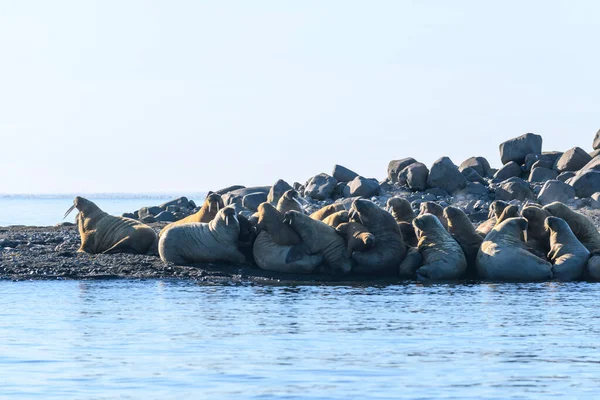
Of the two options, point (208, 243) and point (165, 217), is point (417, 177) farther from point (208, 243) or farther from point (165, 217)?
point (208, 243)

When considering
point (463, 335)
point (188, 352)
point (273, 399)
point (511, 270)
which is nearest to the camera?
point (273, 399)

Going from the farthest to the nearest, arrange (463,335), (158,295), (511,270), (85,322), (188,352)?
(511,270), (158,295), (85,322), (463,335), (188,352)

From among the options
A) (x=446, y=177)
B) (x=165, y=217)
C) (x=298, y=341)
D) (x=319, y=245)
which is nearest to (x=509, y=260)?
(x=319, y=245)

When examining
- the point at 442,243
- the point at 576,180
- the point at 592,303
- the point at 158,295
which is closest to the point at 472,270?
the point at 442,243

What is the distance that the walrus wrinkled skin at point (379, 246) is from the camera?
64.7ft

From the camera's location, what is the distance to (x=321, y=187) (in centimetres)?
3988

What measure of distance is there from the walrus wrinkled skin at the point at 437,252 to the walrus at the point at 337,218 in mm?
1536

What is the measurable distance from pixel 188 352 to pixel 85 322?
2.82 m

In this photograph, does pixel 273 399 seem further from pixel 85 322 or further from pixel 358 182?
pixel 358 182

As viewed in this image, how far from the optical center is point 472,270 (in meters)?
19.9

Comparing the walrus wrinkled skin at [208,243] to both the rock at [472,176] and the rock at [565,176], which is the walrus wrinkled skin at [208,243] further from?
the rock at [565,176]

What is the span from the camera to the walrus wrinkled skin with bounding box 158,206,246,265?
801 inches

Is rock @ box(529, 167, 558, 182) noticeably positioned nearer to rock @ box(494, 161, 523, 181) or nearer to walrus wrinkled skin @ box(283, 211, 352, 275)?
rock @ box(494, 161, 523, 181)

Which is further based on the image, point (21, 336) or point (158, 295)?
point (158, 295)
